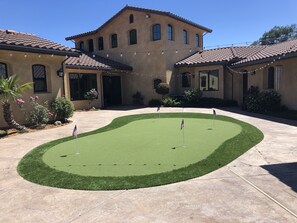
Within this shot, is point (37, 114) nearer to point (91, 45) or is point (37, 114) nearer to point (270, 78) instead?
point (270, 78)

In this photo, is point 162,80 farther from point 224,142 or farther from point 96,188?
point 96,188

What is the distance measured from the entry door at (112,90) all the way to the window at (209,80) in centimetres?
748

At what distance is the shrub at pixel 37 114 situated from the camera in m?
11.8

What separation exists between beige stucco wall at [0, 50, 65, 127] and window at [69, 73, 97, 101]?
212 inches

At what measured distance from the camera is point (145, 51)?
73.0 ft

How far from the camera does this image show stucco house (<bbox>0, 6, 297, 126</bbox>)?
734 inches

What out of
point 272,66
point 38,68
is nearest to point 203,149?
point 38,68

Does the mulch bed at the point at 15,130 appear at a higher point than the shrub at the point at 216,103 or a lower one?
lower

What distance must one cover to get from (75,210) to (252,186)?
3.08m

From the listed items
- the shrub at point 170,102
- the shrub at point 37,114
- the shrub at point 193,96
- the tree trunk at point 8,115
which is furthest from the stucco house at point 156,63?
the tree trunk at point 8,115

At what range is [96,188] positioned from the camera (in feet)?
15.5

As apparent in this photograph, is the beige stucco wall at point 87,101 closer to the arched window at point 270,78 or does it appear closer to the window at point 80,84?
the window at point 80,84

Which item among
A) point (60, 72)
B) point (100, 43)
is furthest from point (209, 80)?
point (60, 72)

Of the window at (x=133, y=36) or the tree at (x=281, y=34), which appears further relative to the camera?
the tree at (x=281, y=34)
